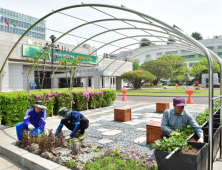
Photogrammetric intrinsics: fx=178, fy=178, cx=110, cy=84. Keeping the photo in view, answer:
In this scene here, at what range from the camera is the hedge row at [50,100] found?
6.89 m

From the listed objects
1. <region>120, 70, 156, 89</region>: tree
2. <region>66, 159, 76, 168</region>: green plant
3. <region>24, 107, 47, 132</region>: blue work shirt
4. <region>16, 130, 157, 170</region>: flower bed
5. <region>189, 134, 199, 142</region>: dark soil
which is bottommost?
<region>66, 159, 76, 168</region>: green plant

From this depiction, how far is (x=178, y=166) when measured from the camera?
2.48 meters

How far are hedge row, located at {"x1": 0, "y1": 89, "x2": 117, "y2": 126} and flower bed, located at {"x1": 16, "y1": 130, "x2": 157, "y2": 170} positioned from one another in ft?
9.41

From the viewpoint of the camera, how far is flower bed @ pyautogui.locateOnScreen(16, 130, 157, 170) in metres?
3.30

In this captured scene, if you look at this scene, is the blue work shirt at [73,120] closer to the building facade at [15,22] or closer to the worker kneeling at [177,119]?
the worker kneeling at [177,119]

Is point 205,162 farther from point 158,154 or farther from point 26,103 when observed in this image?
point 26,103

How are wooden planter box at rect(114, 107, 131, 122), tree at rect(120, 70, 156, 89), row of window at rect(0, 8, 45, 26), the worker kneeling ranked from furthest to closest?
row of window at rect(0, 8, 45, 26), tree at rect(120, 70, 156, 89), wooden planter box at rect(114, 107, 131, 122), the worker kneeling

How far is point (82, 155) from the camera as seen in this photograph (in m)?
3.77

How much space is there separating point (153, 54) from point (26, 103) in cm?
9142

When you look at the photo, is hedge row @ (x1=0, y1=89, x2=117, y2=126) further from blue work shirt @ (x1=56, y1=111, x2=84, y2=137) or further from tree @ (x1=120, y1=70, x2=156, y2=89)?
tree @ (x1=120, y1=70, x2=156, y2=89)

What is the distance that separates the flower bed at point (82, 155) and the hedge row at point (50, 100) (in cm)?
287

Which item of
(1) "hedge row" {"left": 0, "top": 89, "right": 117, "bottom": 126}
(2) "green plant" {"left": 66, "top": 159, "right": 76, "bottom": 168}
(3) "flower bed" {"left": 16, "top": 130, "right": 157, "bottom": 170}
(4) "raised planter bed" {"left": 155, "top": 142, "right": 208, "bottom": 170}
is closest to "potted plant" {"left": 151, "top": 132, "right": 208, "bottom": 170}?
(4) "raised planter bed" {"left": 155, "top": 142, "right": 208, "bottom": 170}

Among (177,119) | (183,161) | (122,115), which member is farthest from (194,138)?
(122,115)

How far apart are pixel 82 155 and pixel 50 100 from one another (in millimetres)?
5529
